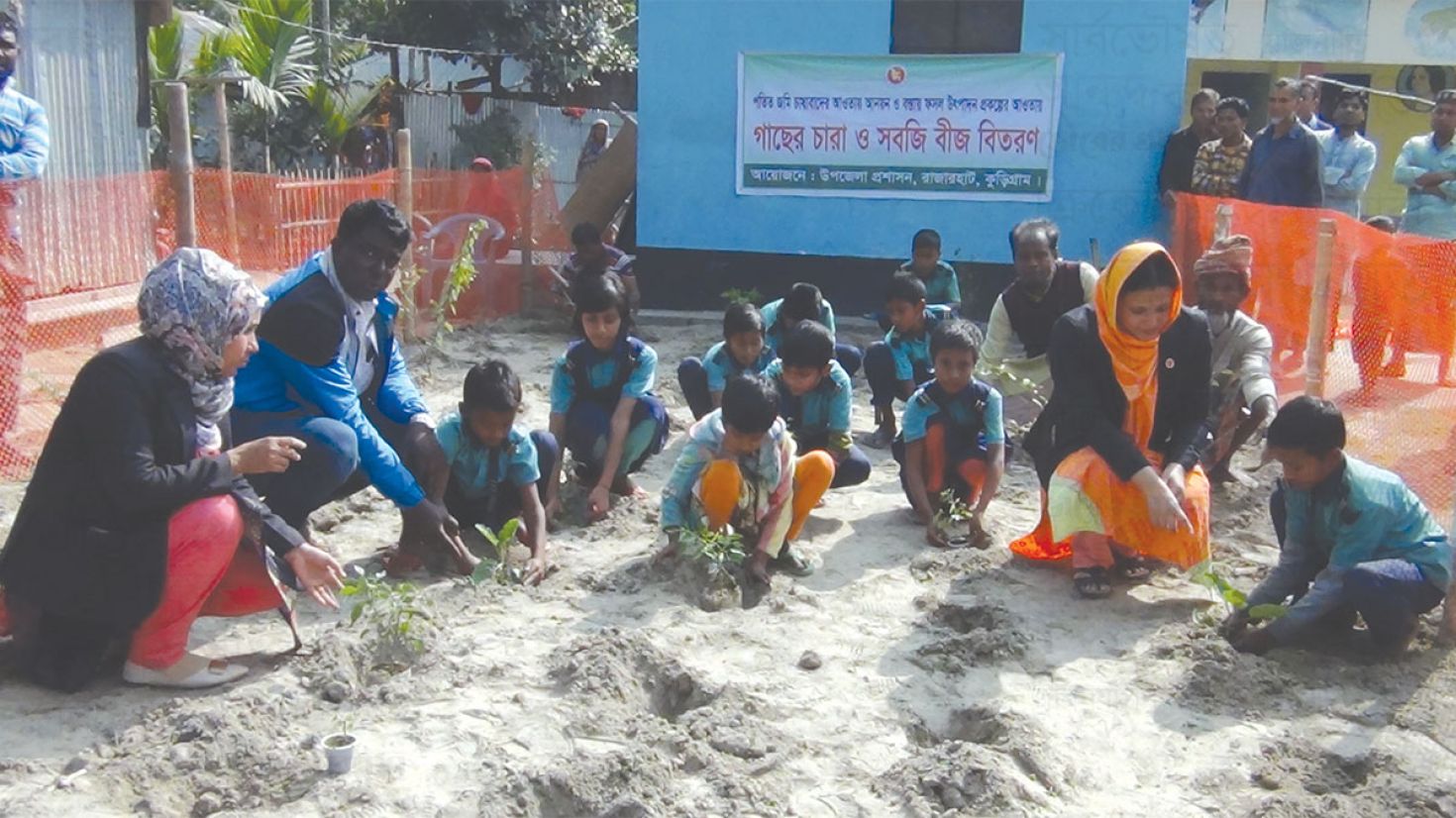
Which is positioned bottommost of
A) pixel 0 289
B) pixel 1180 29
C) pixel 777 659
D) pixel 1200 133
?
pixel 777 659

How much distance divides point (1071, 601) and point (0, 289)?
4571 mm

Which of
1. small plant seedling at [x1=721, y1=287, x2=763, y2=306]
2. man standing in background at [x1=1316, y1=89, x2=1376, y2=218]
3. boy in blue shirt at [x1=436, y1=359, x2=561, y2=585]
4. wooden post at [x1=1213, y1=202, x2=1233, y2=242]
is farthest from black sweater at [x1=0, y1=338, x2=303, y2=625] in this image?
man standing in background at [x1=1316, y1=89, x2=1376, y2=218]

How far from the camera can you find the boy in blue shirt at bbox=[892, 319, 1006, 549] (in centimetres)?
541

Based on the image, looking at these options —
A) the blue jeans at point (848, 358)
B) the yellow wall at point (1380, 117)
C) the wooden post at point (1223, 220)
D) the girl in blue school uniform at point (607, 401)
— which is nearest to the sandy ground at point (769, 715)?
the girl in blue school uniform at point (607, 401)

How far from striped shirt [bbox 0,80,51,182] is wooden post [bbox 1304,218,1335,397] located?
232 inches

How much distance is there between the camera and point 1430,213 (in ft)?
28.3

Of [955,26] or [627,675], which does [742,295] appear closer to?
[955,26]

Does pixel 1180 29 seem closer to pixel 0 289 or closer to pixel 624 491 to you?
pixel 624 491

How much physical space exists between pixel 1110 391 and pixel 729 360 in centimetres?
196

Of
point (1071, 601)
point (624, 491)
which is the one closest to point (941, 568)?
point (1071, 601)

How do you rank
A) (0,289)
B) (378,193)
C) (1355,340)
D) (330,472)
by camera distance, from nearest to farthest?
1. (330,472)
2. (0,289)
3. (1355,340)
4. (378,193)

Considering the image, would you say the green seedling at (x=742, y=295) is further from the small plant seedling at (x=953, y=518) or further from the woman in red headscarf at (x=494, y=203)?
the small plant seedling at (x=953, y=518)

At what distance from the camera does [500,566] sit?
4656 millimetres

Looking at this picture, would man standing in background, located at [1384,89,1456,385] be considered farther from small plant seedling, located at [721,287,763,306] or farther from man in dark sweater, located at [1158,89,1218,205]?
small plant seedling, located at [721,287,763,306]
